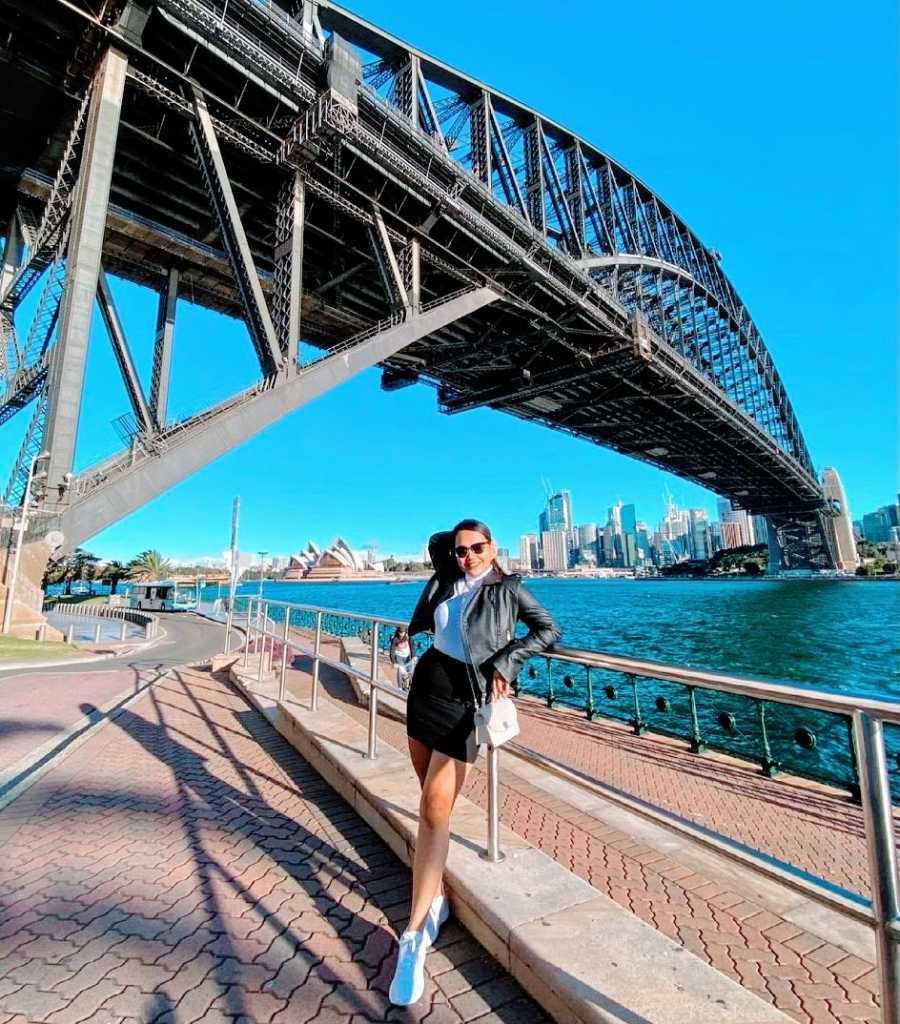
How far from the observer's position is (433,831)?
86.2 inches

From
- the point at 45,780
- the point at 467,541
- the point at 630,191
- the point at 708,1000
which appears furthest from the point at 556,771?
the point at 630,191

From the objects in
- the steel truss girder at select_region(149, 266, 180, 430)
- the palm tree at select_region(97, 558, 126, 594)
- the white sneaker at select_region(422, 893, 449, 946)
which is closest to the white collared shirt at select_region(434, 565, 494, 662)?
the white sneaker at select_region(422, 893, 449, 946)

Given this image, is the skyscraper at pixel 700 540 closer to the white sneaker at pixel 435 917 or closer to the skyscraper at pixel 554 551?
the skyscraper at pixel 554 551

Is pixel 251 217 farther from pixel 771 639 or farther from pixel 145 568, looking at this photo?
pixel 145 568

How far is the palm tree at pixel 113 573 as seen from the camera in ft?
214

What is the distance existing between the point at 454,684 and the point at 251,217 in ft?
66.8

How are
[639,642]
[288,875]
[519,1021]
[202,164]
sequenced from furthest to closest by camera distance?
[639,642] → [202,164] → [288,875] → [519,1021]

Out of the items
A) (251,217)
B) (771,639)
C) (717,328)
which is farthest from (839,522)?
(251,217)

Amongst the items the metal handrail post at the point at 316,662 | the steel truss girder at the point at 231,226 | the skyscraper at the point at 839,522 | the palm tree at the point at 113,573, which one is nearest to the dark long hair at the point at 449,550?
the metal handrail post at the point at 316,662

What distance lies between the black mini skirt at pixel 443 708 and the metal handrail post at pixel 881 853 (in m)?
1.32

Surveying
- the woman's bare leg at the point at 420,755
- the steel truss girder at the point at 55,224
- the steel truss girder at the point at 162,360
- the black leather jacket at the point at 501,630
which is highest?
the steel truss girder at the point at 55,224

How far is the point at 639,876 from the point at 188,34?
16.2 m

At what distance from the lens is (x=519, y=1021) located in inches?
75.7

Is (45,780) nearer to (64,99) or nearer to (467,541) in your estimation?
(467,541)
